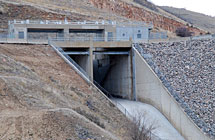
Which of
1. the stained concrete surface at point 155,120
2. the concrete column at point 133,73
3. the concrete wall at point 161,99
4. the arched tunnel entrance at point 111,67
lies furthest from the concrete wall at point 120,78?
the stained concrete surface at point 155,120

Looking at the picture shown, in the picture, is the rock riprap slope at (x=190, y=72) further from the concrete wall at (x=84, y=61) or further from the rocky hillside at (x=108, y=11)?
the rocky hillside at (x=108, y=11)

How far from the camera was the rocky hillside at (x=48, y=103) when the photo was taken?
17016 millimetres

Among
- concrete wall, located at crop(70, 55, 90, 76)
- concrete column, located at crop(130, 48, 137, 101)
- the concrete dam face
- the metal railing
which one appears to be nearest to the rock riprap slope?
the concrete dam face

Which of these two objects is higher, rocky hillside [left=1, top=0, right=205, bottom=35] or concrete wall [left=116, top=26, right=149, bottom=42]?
rocky hillside [left=1, top=0, right=205, bottom=35]

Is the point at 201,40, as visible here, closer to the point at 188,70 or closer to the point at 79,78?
the point at 188,70

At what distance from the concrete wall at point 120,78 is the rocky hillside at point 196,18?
235 ft

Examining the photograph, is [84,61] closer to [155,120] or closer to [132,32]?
[132,32]

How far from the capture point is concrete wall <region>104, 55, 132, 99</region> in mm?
35469

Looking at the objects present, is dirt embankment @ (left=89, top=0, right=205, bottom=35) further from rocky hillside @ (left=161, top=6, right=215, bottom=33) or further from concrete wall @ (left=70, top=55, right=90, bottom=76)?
concrete wall @ (left=70, top=55, right=90, bottom=76)

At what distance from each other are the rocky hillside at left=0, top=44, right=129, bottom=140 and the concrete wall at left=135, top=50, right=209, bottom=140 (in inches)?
148

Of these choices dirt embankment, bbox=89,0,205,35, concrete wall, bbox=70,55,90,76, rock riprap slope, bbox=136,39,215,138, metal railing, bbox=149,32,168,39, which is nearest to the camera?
rock riprap slope, bbox=136,39,215,138

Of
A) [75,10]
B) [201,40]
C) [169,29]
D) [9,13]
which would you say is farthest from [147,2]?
[201,40]

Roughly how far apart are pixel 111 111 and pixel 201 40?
1282cm

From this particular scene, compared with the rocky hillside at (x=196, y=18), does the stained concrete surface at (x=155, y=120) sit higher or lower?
lower
